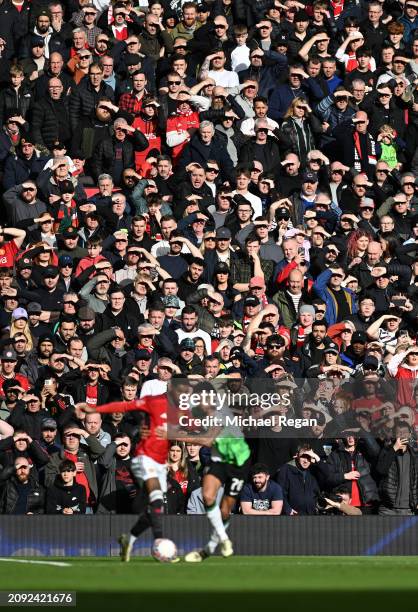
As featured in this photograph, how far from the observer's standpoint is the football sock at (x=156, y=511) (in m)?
17.3

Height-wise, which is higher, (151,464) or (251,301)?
(251,301)

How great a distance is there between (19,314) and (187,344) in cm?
224

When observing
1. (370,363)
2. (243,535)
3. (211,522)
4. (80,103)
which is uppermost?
(80,103)

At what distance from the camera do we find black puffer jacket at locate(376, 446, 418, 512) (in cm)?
2048

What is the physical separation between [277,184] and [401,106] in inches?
134

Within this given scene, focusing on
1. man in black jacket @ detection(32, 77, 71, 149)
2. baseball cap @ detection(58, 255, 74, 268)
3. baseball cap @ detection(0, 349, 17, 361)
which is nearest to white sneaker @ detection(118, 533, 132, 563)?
baseball cap @ detection(0, 349, 17, 361)

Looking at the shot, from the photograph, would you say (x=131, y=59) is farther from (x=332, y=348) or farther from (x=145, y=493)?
(x=145, y=493)

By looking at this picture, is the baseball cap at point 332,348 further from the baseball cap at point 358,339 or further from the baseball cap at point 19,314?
the baseball cap at point 19,314

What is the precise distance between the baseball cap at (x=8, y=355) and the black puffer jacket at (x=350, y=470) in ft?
13.7

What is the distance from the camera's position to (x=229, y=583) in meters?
15.1

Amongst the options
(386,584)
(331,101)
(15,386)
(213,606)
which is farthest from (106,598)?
(331,101)

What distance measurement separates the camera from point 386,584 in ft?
49.7

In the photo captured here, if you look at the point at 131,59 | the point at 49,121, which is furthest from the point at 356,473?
the point at 131,59

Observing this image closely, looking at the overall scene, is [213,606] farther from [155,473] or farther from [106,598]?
[155,473]
